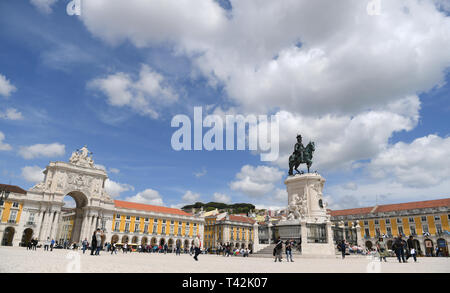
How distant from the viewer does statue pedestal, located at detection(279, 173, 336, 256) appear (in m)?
21.9

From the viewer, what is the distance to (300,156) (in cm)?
2841

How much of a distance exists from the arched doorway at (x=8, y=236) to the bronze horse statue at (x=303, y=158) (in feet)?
158

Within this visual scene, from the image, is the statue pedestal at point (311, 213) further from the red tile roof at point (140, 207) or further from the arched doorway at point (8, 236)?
the arched doorway at point (8, 236)

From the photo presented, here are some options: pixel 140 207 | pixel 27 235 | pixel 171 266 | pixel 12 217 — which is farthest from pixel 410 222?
pixel 12 217

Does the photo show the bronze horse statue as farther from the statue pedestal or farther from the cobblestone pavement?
the cobblestone pavement

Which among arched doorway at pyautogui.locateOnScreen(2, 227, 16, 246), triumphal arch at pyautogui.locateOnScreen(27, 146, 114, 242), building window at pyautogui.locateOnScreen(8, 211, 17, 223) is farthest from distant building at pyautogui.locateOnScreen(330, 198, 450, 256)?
arched doorway at pyautogui.locateOnScreen(2, 227, 16, 246)

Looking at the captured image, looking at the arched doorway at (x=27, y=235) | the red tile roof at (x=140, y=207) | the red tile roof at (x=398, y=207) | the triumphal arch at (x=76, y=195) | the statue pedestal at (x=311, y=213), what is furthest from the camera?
the red tile roof at (x=140, y=207)

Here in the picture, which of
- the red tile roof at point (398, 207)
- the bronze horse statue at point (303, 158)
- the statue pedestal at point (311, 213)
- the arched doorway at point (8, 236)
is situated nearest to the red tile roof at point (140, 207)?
the arched doorway at point (8, 236)

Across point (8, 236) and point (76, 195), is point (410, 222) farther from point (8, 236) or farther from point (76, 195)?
point (8, 236)

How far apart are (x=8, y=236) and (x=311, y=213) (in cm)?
5181

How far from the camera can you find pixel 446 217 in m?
54.8

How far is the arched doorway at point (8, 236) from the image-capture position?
157 ft
